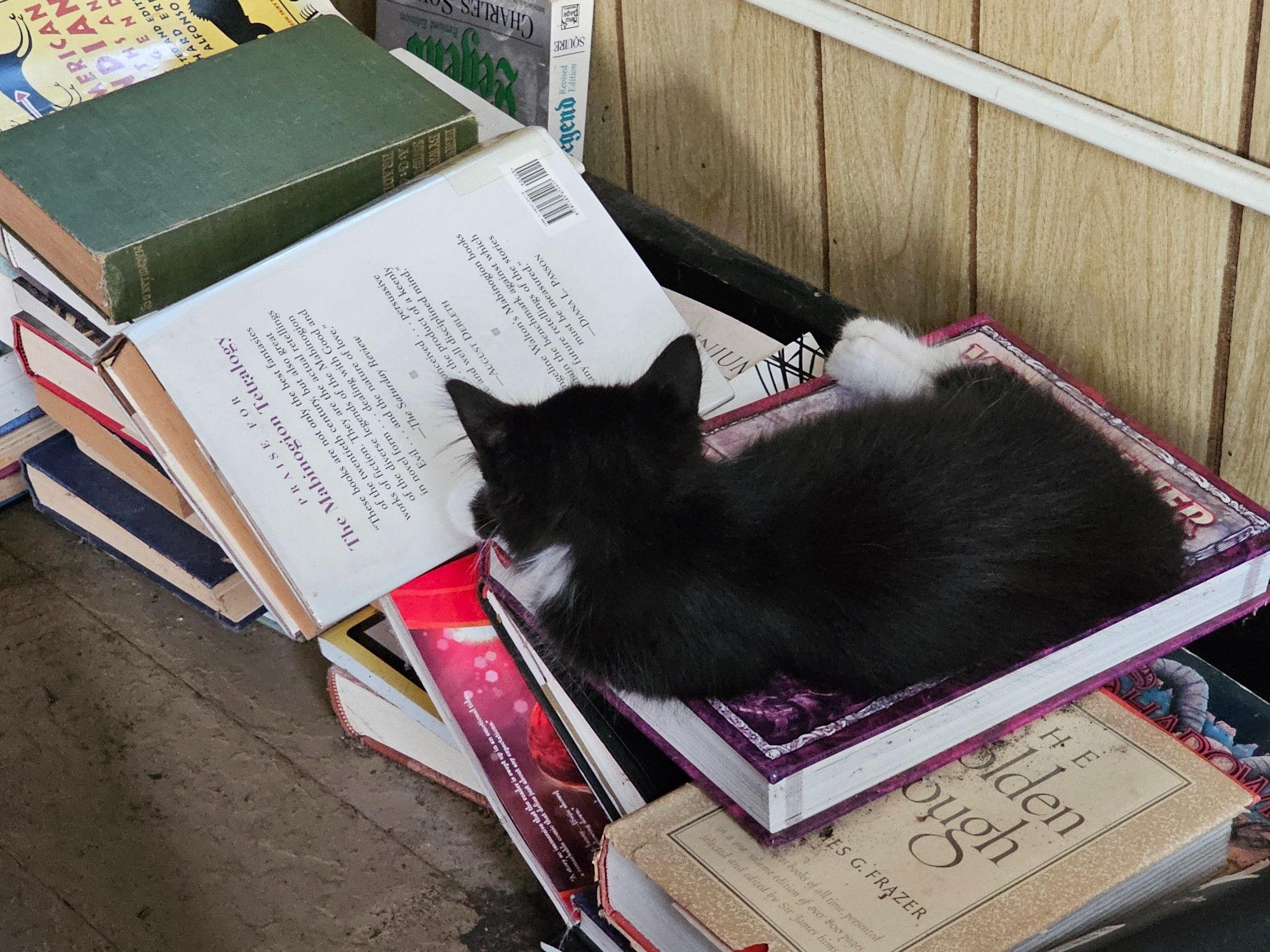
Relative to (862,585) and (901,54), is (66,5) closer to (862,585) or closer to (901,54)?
(901,54)

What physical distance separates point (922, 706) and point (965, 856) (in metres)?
0.09

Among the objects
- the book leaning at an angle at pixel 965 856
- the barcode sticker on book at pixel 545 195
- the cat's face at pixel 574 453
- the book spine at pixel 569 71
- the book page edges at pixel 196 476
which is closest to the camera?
the book leaning at an angle at pixel 965 856

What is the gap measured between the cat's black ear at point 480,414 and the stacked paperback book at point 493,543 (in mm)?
110

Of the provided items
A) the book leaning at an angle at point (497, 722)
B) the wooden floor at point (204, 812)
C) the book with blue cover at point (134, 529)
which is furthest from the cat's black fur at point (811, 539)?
the book with blue cover at point (134, 529)

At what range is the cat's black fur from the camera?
781 mm

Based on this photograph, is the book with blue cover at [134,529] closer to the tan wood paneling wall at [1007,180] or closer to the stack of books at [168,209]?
the stack of books at [168,209]

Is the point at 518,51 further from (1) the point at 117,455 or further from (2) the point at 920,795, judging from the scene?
(2) the point at 920,795

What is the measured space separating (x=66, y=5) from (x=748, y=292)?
0.69 meters

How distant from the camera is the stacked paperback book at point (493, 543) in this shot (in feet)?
2.46

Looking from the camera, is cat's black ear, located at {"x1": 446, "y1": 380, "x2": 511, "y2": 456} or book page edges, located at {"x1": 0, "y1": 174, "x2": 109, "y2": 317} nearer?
cat's black ear, located at {"x1": 446, "y1": 380, "x2": 511, "y2": 456}

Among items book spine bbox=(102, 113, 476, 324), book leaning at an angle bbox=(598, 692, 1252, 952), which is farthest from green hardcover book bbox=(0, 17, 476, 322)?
book leaning at an angle bbox=(598, 692, 1252, 952)

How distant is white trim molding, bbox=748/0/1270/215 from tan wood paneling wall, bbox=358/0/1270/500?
0.01 metres

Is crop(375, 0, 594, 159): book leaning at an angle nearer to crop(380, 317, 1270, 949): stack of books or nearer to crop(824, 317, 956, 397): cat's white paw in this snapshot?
crop(824, 317, 956, 397): cat's white paw

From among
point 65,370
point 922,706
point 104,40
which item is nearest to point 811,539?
point 922,706
